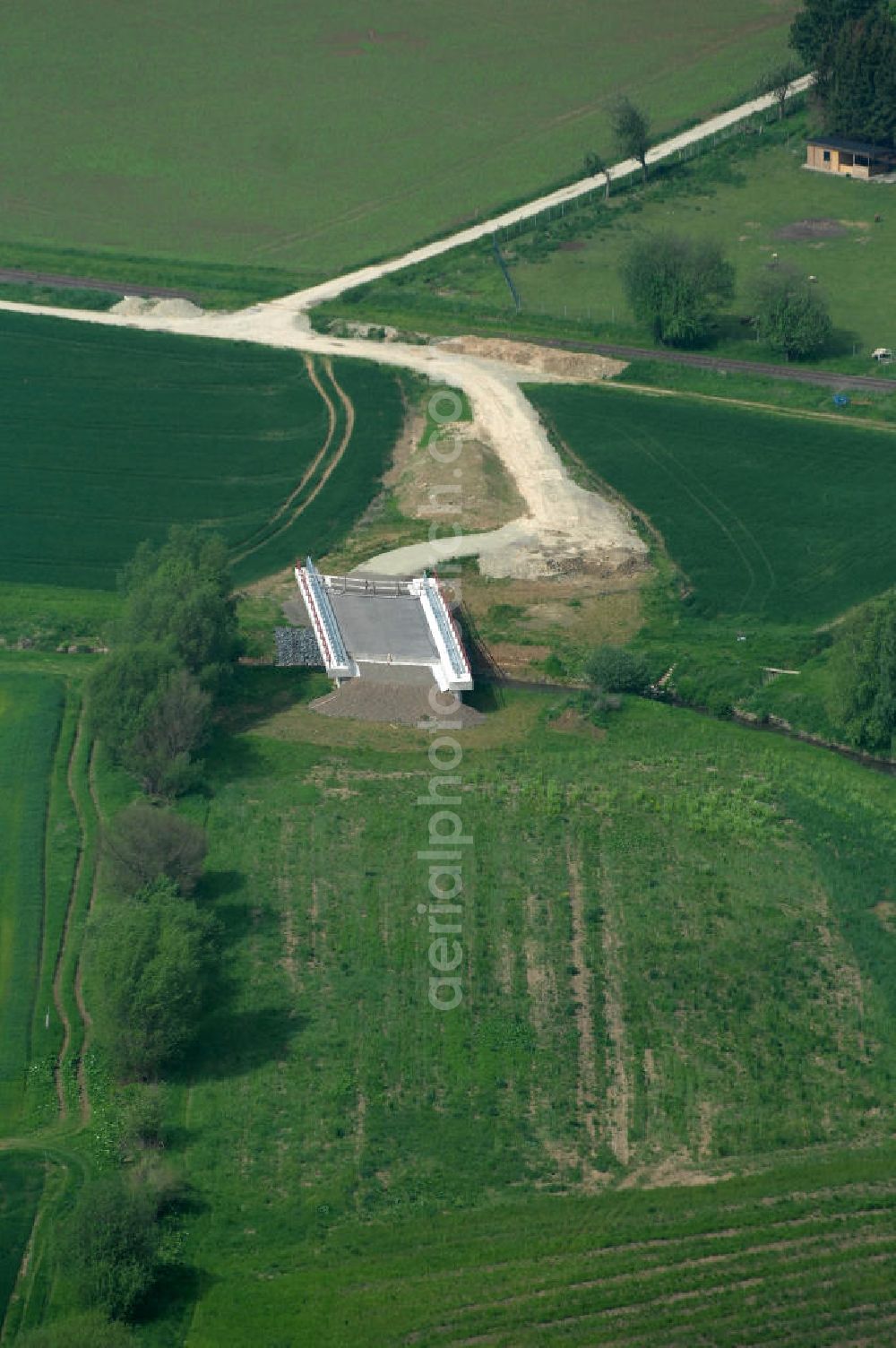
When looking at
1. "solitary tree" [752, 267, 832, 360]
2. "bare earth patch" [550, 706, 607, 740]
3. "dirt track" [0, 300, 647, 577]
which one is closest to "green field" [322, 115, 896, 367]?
"solitary tree" [752, 267, 832, 360]

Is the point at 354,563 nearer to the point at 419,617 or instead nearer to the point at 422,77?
the point at 419,617

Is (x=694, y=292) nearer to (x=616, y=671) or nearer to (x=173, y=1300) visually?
(x=616, y=671)

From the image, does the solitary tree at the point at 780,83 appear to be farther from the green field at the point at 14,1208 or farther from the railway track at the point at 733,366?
the green field at the point at 14,1208

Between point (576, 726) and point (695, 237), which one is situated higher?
point (695, 237)

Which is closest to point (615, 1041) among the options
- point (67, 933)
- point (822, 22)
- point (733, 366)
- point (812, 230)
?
point (67, 933)

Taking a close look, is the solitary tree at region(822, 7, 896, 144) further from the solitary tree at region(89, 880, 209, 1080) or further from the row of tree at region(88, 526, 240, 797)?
the solitary tree at region(89, 880, 209, 1080)
